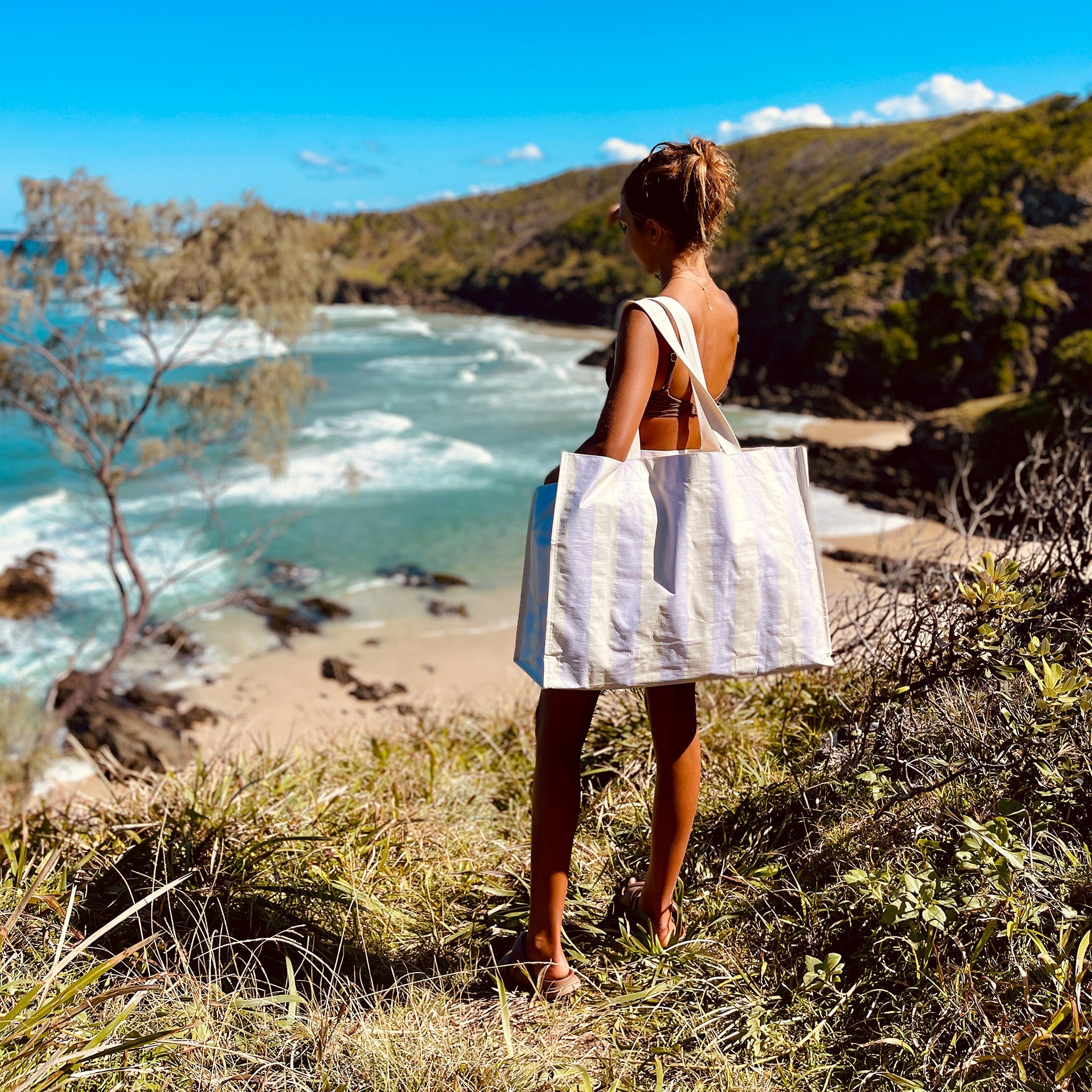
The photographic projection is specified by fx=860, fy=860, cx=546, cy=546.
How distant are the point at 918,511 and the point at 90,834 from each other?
54.4 ft

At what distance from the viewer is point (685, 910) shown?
6.91 feet

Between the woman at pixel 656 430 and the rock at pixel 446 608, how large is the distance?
40.6 ft

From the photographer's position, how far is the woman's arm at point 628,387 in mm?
1533

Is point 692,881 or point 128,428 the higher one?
point 128,428

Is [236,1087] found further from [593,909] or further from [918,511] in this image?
[918,511]

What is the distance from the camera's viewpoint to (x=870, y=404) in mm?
28750

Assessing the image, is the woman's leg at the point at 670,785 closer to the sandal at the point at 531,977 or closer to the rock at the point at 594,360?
the sandal at the point at 531,977

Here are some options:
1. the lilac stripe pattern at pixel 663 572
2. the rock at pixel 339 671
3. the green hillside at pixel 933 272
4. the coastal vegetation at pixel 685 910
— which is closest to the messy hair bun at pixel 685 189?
the lilac stripe pattern at pixel 663 572

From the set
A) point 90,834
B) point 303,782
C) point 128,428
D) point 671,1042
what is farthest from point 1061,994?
point 128,428

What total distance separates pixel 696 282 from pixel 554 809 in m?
1.10

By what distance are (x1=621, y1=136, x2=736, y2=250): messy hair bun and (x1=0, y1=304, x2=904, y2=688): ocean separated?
8771 millimetres

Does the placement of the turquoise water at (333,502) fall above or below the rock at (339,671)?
above

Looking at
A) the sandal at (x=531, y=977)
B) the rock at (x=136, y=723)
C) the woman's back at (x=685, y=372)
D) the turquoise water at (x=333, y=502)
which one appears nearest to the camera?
the woman's back at (x=685, y=372)

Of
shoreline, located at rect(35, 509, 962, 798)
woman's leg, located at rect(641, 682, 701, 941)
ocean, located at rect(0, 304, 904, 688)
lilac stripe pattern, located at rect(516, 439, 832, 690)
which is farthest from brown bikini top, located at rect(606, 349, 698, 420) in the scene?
ocean, located at rect(0, 304, 904, 688)
